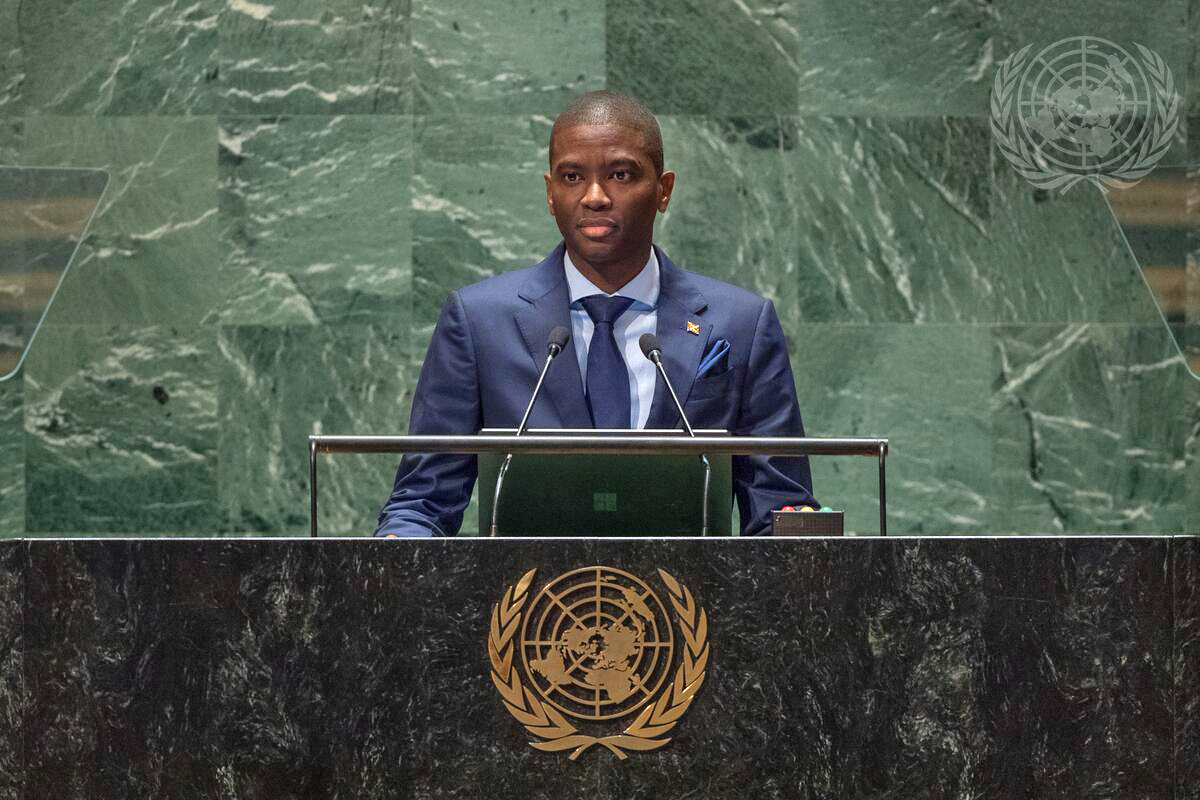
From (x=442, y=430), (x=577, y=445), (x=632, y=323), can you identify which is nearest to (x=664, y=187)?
(x=632, y=323)

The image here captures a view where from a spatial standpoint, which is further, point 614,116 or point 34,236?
point 34,236

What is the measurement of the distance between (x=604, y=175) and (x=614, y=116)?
0.15 m

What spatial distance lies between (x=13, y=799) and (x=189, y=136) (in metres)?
4.09

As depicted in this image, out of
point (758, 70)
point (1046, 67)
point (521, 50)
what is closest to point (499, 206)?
point (521, 50)

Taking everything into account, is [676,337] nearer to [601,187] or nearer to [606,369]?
[606,369]

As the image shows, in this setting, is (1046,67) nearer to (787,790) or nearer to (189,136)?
(189,136)

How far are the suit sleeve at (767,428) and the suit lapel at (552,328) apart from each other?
40 cm

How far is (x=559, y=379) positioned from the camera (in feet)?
13.5

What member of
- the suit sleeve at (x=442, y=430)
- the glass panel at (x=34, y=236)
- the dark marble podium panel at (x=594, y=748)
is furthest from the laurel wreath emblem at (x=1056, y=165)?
the dark marble podium panel at (x=594, y=748)

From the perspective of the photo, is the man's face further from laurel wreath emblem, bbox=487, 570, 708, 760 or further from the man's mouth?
laurel wreath emblem, bbox=487, 570, 708, 760

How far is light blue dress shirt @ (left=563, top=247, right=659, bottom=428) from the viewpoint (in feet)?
13.5

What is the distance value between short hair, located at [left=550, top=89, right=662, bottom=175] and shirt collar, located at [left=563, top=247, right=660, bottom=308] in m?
0.26

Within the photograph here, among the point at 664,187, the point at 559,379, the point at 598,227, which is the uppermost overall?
the point at 664,187

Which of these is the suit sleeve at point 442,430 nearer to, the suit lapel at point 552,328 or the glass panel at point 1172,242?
the suit lapel at point 552,328
